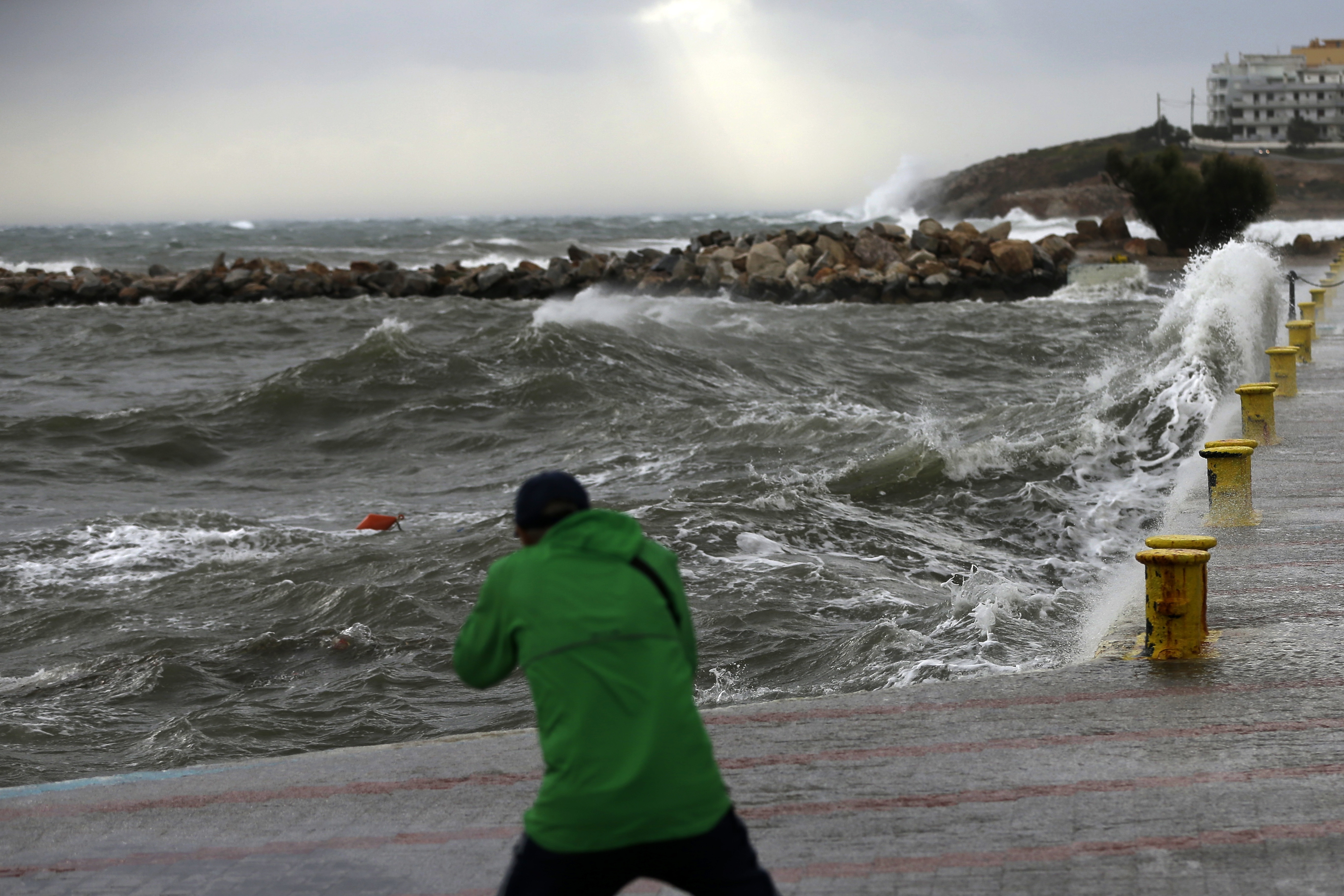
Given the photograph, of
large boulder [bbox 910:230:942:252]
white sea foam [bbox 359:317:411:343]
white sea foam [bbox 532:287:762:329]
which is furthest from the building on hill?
white sea foam [bbox 359:317:411:343]

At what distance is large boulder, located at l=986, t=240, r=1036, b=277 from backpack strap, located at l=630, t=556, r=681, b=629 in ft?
103

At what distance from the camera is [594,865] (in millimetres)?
2432

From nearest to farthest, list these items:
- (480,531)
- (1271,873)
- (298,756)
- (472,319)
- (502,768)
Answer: (1271,873) < (502,768) < (298,756) < (480,531) < (472,319)

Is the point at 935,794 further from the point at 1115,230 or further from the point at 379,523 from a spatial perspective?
the point at 1115,230

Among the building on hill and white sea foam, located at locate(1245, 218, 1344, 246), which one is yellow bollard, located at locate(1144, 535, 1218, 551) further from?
the building on hill

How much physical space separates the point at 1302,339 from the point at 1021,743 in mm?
11686

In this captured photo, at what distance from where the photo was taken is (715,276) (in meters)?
33.7

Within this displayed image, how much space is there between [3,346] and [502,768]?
24.1m

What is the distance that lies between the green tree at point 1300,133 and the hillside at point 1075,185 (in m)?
9.13

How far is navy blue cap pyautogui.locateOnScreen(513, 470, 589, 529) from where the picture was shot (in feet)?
8.43

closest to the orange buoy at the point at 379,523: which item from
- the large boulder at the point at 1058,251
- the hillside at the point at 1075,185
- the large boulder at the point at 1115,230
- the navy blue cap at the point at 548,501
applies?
the navy blue cap at the point at 548,501

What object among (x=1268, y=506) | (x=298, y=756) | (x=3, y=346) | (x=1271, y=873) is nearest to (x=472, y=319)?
(x=3, y=346)

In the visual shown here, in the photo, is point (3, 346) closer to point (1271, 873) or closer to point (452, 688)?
point (452, 688)

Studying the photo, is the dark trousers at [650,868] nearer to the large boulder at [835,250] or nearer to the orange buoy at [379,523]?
the orange buoy at [379,523]
